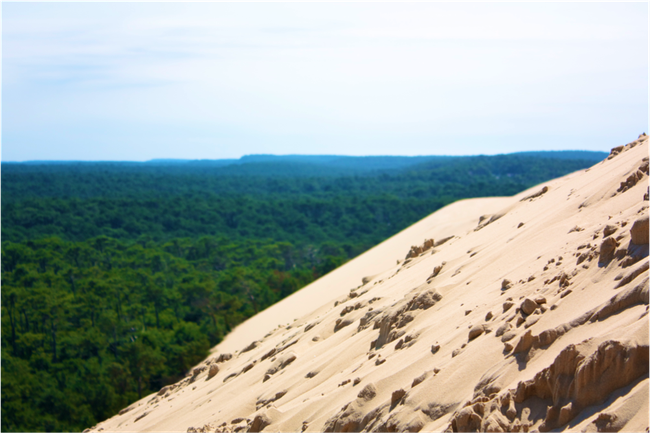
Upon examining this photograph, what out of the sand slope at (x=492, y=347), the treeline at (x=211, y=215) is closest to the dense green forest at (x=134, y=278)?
the treeline at (x=211, y=215)

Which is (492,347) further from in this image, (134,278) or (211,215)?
(211,215)

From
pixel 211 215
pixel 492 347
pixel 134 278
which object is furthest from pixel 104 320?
pixel 211 215

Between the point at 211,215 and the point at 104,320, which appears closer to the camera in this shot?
the point at 104,320

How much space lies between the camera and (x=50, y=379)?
60.8 ft

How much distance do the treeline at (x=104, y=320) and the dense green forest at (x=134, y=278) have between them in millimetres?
59

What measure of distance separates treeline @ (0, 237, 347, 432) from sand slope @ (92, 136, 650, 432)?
32.3 ft

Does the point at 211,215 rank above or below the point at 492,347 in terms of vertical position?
below

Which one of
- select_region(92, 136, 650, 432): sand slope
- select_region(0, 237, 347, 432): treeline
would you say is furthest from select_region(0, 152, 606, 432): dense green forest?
select_region(92, 136, 650, 432): sand slope

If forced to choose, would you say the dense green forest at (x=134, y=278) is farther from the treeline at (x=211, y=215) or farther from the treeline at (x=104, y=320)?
the treeline at (x=211, y=215)

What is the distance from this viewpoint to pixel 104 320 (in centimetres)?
2211

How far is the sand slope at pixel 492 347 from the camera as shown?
273 centimetres

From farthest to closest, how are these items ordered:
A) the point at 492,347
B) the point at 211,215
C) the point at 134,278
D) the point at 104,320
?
1. the point at 211,215
2. the point at 134,278
3. the point at 104,320
4. the point at 492,347

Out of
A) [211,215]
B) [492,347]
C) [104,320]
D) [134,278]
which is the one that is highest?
[492,347]

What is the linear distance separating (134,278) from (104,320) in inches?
305
